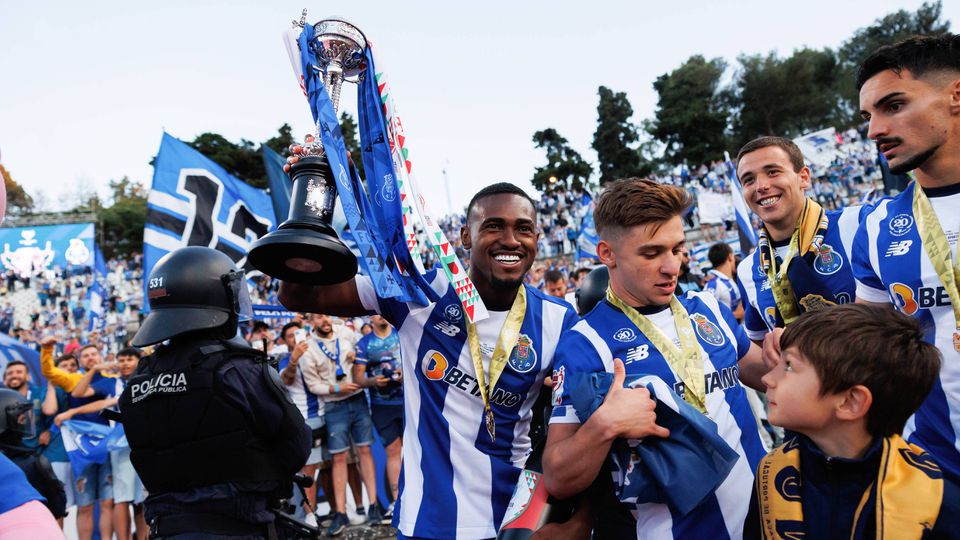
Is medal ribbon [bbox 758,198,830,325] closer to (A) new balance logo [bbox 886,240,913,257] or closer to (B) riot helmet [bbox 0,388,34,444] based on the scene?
(A) new balance logo [bbox 886,240,913,257]

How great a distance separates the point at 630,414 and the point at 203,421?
2045mm

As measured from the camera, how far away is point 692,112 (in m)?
46.8

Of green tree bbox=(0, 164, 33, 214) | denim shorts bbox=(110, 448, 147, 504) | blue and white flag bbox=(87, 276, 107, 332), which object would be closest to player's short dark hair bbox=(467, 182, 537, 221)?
denim shorts bbox=(110, 448, 147, 504)

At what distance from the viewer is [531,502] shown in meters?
2.07

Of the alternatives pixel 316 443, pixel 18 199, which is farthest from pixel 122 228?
pixel 316 443

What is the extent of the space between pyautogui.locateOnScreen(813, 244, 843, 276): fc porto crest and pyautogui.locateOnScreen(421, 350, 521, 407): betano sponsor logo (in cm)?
177

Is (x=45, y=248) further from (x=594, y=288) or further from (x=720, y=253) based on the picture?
(x=594, y=288)

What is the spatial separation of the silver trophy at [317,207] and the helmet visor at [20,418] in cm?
282

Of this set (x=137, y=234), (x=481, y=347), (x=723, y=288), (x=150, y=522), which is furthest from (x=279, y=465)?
(x=137, y=234)

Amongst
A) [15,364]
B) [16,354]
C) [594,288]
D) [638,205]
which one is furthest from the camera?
[16,354]

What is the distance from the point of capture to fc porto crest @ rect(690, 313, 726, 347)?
224 cm

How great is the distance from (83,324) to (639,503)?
107 feet

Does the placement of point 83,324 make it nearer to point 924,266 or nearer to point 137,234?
point 137,234

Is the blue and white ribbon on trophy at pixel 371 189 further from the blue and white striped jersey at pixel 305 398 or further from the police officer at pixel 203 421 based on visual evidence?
the blue and white striped jersey at pixel 305 398
